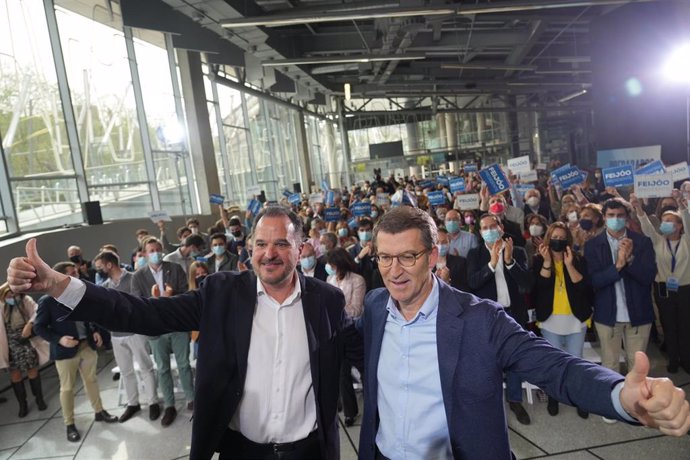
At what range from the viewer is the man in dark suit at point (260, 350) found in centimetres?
169

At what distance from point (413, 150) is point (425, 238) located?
27322mm

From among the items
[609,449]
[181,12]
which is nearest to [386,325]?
[609,449]

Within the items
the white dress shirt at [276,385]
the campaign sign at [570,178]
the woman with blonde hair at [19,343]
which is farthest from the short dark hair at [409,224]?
the campaign sign at [570,178]

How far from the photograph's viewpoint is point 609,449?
9.53 ft

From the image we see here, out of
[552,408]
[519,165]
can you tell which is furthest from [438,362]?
[519,165]

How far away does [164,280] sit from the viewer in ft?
13.5

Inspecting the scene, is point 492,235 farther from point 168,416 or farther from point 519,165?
point 519,165

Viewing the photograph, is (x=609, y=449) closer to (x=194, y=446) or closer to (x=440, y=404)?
(x=440, y=404)

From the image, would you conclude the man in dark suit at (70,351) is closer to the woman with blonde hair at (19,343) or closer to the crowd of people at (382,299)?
the crowd of people at (382,299)

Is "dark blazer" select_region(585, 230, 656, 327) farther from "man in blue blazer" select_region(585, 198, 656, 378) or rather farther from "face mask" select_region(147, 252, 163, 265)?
"face mask" select_region(147, 252, 163, 265)

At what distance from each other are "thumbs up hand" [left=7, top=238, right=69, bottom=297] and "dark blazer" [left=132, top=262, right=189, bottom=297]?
2.65 m

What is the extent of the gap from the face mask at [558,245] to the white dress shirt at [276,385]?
7.68 feet

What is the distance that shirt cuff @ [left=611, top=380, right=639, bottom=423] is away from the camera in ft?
3.71

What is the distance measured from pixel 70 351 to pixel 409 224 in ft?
12.1
